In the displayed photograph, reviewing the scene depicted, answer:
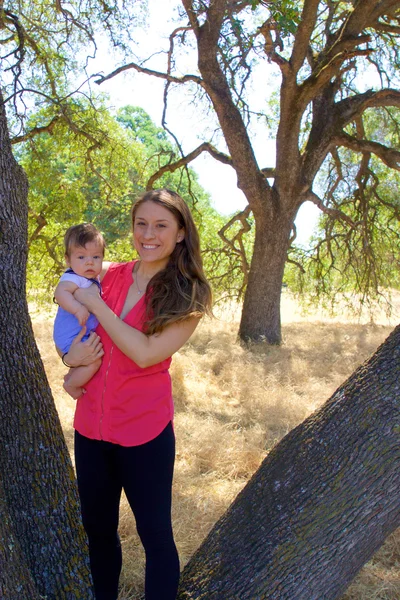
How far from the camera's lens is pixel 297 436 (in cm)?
217

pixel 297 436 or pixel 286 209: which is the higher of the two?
pixel 286 209

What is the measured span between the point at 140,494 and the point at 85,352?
0.57m

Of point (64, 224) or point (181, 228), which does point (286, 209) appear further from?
point (181, 228)

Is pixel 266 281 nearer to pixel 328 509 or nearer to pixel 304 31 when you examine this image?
pixel 304 31

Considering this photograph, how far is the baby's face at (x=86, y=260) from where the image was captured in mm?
2443

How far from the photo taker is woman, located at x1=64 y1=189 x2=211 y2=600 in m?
2.07

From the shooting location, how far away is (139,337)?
6.71 ft

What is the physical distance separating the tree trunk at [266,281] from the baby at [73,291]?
7.07 m

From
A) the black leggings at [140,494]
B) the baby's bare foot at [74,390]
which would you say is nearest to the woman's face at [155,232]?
the baby's bare foot at [74,390]

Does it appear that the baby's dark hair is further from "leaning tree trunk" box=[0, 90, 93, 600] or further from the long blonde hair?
"leaning tree trunk" box=[0, 90, 93, 600]

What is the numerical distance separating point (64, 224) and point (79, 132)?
8.15 feet

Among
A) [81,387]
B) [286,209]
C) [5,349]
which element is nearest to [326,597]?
[81,387]

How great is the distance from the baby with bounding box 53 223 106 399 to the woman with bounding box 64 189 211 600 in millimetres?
50

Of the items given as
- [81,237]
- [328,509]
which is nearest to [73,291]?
[81,237]
